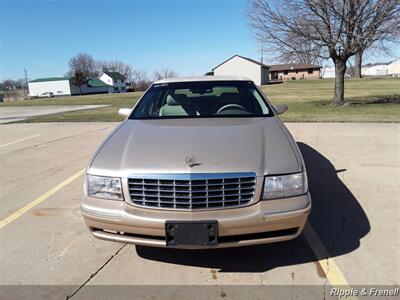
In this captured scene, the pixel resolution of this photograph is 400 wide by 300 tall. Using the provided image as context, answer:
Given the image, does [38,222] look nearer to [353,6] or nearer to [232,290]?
[232,290]

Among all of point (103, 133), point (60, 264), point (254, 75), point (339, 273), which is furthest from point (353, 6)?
point (254, 75)

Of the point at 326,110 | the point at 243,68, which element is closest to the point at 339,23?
the point at 326,110

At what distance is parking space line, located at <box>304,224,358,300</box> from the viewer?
2.73 meters

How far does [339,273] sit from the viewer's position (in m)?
2.86

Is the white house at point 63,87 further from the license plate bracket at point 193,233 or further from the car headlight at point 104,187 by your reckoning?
the license plate bracket at point 193,233

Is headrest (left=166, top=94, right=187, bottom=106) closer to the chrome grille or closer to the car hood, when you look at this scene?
the car hood

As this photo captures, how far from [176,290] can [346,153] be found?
5.25 m

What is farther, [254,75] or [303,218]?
[254,75]

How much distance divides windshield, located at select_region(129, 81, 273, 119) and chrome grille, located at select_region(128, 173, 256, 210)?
1.48 metres

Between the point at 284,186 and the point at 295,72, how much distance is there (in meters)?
101

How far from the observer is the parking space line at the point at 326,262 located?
273 centimetres

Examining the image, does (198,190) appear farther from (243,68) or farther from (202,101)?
(243,68)

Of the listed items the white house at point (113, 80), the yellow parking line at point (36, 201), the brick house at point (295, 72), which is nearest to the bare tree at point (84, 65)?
the white house at point (113, 80)

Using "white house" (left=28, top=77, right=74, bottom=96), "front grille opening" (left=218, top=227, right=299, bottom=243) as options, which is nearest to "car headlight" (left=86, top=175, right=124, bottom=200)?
"front grille opening" (left=218, top=227, right=299, bottom=243)
